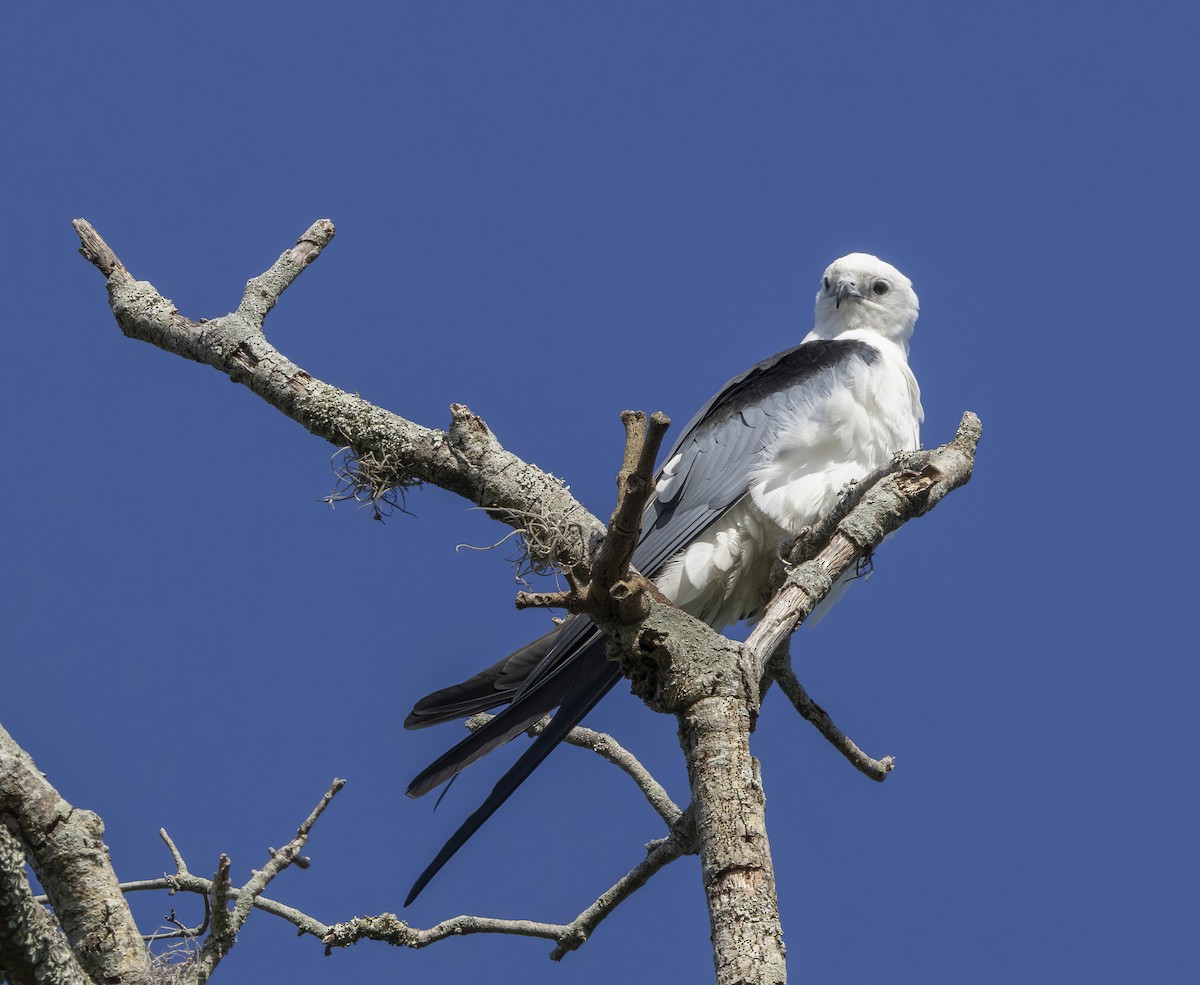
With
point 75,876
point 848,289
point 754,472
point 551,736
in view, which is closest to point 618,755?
point 551,736

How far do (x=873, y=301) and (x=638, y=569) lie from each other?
2.13 meters

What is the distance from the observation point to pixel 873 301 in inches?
223

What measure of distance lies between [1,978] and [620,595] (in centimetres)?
137

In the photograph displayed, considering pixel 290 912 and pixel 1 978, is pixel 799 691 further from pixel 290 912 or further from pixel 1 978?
pixel 1 978

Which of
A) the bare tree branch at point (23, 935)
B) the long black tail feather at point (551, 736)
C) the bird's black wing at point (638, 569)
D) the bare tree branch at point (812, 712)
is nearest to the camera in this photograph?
the bare tree branch at point (23, 935)

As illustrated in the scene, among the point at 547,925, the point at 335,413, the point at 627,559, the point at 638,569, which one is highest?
the point at 335,413

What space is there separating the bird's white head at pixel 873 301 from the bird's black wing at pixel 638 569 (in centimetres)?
82

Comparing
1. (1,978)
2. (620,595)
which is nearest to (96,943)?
(1,978)

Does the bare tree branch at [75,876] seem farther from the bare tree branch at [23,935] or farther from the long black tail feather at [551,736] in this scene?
the long black tail feather at [551,736]

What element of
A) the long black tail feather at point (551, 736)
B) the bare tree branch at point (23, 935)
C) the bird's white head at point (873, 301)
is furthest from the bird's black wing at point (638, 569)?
the bare tree branch at point (23, 935)

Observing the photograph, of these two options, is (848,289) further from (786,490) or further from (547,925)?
(547,925)

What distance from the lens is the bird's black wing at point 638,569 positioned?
347cm

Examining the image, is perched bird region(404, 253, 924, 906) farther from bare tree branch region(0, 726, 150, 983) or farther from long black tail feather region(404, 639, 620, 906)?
bare tree branch region(0, 726, 150, 983)

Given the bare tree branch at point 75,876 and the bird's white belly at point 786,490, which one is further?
the bird's white belly at point 786,490
